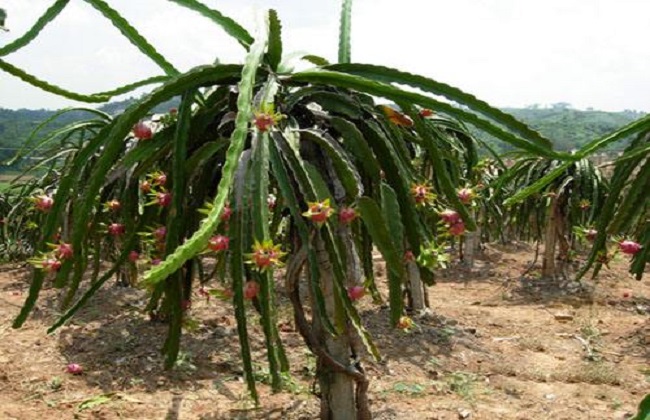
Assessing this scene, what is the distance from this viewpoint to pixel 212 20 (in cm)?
260

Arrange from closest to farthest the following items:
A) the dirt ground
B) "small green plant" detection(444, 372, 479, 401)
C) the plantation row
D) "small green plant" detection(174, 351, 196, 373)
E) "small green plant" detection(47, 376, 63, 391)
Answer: the plantation row < the dirt ground < "small green plant" detection(47, 376, 63, 391) < "small green plant" detection(444, 372, 479, 401) < "small green plant" detection(174, 351, 196, 373)

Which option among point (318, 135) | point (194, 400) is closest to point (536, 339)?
point (194, 400)

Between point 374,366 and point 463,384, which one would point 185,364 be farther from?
point 463,384

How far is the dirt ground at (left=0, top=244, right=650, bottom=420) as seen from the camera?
160 inches

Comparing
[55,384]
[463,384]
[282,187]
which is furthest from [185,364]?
[282,187]

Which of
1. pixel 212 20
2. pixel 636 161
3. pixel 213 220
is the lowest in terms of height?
pixel 213 220

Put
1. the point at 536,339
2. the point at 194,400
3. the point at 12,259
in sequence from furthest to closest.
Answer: the point at 12,259
the point at 536,339
the point at 194,400

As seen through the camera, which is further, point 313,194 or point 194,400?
point 194,400

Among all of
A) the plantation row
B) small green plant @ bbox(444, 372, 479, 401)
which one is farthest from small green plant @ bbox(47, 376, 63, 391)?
small green plant @ bbox(444, 372, 479, 401)

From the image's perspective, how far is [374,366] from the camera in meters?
5.04

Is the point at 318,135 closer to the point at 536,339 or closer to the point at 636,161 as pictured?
the point at 636,161

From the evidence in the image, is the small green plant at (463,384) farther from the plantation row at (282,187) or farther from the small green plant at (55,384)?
the small green plant at (55,384)

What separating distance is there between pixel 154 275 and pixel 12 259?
1094cm

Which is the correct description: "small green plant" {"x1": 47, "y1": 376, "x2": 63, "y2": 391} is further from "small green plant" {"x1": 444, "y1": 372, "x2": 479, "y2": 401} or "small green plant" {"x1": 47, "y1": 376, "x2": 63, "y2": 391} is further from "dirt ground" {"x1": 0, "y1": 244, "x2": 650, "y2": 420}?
"small green plant" {"x1": 444, "y1": 372, "x2": 479, "y2": 401}
